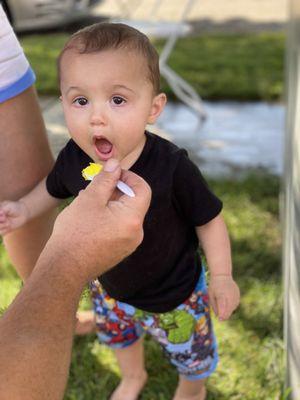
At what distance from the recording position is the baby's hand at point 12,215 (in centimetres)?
182

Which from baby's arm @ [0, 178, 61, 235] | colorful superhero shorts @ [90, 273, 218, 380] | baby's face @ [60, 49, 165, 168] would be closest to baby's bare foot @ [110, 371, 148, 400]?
colorful superhero shorts @ [90, 273, 218, 380]

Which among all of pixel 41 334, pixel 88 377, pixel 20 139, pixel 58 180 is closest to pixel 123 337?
pixel 88 377

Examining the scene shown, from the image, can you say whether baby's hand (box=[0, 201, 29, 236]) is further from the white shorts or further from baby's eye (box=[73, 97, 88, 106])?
baby's eye (box=[73, 97, 88, 106])

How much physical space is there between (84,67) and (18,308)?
595 mm

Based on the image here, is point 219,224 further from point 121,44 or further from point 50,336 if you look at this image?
point 50,336

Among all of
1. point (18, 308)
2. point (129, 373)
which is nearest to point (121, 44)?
point (18, 308)

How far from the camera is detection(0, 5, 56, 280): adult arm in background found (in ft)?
6.08

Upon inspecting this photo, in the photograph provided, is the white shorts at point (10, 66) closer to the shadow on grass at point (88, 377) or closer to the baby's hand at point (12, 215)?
the baby's hand at point (12, 215)

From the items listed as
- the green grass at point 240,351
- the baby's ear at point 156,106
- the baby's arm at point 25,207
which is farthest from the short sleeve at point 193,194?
the green grass at point 240,351

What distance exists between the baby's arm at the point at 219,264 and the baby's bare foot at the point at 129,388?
67 cm

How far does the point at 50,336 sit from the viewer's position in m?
1.13

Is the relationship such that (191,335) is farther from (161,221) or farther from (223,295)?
(161,221)

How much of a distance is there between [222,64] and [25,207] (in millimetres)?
Result: 4901

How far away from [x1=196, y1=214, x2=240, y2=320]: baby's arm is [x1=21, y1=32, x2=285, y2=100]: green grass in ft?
12.9
